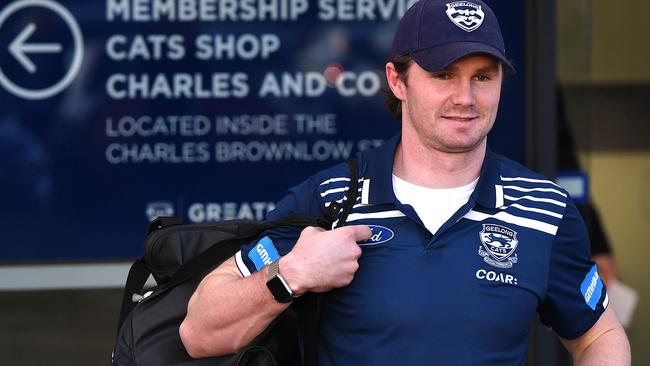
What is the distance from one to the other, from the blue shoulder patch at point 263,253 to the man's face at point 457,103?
15.0 inches

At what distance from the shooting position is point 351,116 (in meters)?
5.01

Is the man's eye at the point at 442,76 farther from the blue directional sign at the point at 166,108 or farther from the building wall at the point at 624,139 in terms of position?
the building wall at the point at 624,139

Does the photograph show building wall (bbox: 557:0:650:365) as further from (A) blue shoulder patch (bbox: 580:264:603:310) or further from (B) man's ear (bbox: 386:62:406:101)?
(B) man's ear (bbox: 386:62:406:101)

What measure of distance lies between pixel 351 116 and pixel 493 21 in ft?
7.65

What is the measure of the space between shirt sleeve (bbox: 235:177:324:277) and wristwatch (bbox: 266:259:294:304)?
0.10m

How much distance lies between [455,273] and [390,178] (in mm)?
260

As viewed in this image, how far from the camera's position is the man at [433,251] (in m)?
2.54

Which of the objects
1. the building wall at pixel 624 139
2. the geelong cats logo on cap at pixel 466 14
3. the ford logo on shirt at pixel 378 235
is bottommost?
the building wall at pixel 624 139

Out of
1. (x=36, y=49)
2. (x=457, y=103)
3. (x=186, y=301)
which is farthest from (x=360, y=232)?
(x=36, y=49)

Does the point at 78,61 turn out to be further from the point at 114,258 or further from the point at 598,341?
the point at 598,341

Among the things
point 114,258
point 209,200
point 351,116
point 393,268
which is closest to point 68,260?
point 114,258

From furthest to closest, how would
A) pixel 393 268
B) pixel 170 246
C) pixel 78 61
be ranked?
pixel 78 61 < pixel 170 246 < pixel 393 268

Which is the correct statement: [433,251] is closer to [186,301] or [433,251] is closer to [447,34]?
[447,34]

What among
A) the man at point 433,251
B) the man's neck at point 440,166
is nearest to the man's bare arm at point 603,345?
the man at point 433,251
